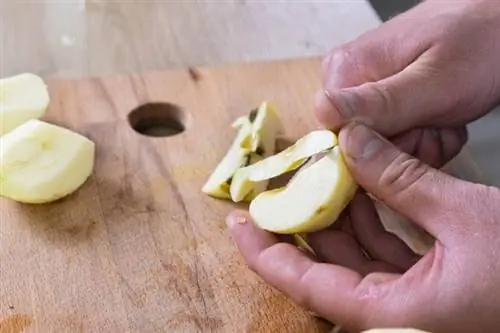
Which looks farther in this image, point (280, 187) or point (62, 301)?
point (280, 187)

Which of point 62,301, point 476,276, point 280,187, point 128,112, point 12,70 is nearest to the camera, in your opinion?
point 476,276

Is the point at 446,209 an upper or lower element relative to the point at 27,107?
lower

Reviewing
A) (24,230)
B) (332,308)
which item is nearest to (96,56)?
(24,230)

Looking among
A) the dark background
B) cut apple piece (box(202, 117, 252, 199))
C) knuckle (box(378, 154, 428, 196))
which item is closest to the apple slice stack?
cut apple piece (box(202, 117, 252, 199))

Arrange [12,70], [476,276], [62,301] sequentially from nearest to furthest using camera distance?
[476,276]
[62,301]
[12,70]

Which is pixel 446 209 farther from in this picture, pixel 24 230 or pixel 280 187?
pixel 24 230

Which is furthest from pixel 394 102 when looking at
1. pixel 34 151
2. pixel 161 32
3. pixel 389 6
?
pixel 389 6

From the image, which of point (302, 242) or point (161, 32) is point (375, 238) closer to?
point (302, 242)
